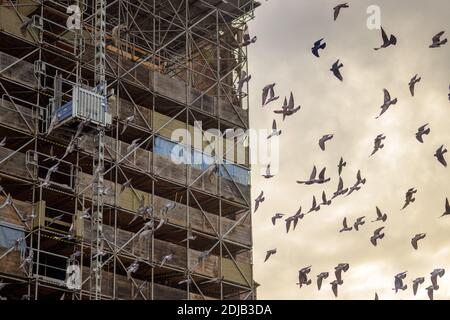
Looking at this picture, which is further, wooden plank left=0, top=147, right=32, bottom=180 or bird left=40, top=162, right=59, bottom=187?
wooden plank left=0, top=147, right=32, bottom=180

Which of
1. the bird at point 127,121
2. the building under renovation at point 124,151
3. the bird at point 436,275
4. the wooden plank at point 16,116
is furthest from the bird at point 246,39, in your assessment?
the bird at point 436,275

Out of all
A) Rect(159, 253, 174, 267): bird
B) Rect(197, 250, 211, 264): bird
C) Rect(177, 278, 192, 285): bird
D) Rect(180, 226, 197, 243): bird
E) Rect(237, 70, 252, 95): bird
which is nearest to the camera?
Rect(159, 253, 174, 267): bird

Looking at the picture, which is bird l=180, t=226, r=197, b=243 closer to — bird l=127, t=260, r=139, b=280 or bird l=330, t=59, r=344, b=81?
bird l=127, t=260, r=139, b=280

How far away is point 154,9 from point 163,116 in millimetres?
6524

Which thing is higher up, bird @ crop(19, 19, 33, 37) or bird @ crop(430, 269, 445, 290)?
bird @ crop(19, 19, 33, 37)

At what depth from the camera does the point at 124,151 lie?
62.2m

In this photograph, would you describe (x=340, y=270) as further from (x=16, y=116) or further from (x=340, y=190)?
(x=16, y=116)

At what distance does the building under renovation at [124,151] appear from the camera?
187 feet

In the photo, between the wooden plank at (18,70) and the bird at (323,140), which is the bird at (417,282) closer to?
the bird at (323,140)

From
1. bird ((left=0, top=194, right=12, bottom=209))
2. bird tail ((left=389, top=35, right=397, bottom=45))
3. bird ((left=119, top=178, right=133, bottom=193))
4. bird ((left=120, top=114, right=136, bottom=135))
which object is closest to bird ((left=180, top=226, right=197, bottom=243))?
bird ((left=119, top=178, right=133, bottom=193))

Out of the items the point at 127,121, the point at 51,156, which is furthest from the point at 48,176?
the point at 127,121

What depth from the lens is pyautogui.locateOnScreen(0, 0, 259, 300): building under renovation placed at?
5697cm
